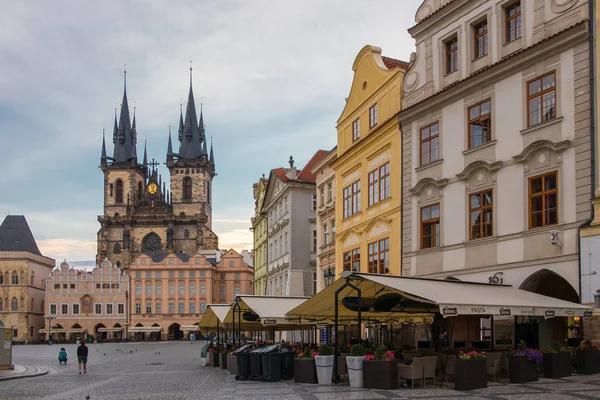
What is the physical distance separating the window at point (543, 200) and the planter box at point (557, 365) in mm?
4500

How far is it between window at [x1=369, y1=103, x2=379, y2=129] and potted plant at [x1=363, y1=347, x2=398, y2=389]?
54.3 ft

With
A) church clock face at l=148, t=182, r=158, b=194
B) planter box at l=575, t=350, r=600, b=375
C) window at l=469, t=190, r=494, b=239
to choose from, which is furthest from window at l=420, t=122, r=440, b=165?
church clock face at l=148, t=182, r=158, b=194

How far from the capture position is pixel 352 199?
3538cm

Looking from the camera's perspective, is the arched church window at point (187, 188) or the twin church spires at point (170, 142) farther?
the twin church spires at point (170, 142)

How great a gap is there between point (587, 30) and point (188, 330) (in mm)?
103233

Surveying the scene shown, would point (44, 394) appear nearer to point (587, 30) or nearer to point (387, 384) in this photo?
point (387, 384)

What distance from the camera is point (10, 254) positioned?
4823 inches

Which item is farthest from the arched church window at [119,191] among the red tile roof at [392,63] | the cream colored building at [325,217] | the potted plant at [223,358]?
the potted plant at [223,358]

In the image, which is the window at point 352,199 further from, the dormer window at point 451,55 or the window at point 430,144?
the dormer window at point 451,55

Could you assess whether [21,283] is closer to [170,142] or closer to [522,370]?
[170,142]

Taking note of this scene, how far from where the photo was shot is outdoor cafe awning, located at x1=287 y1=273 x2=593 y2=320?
16.4 meters

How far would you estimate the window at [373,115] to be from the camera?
107ft

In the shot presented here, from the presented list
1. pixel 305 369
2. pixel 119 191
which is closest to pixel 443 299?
pixel 305 369

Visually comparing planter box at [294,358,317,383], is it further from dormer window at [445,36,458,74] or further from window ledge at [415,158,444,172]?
dormer window at [445,36,458,74]
